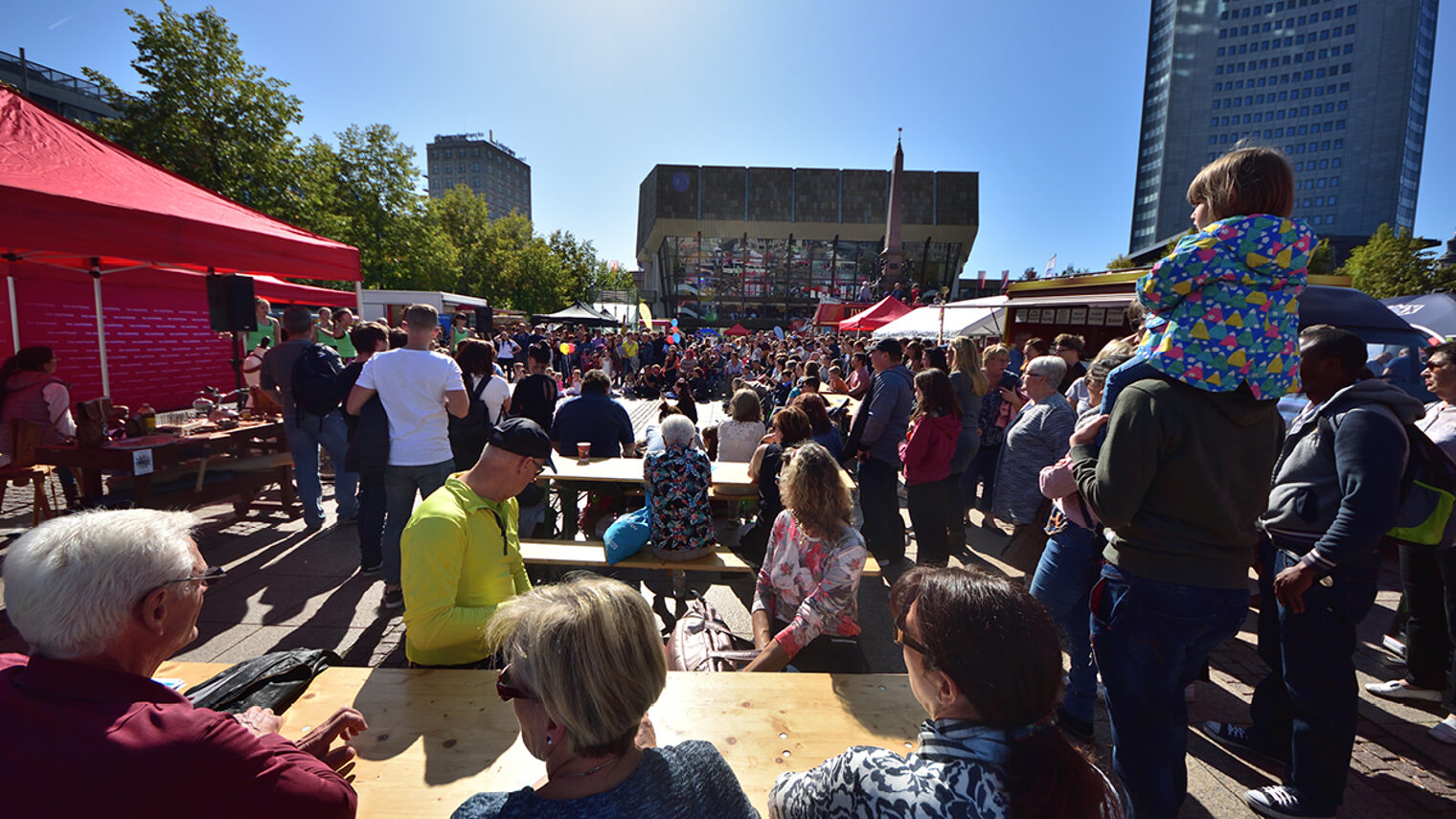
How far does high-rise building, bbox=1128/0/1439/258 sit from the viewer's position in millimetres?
82375

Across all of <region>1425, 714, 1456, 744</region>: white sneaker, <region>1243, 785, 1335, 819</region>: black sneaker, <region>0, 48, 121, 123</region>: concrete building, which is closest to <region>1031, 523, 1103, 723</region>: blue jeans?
<region>1243, 785, 1335, 819</region>: black sneaker

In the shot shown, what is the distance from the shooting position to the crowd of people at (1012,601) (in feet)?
3.65

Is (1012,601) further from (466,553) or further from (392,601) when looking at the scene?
(392,601)

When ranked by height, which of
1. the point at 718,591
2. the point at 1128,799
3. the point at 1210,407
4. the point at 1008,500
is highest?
the point at 1210,407

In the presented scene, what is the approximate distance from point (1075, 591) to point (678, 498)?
2.26 metres

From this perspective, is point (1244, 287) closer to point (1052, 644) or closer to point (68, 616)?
point (1052, 644)

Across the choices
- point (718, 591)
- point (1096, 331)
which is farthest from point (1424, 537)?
point (1096, 331)

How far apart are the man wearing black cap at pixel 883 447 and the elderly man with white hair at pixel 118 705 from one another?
4512mm

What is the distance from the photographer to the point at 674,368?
57.8 feet

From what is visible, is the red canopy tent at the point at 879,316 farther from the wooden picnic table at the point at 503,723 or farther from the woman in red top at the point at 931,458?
the wooden picnic table at the point at 503,723

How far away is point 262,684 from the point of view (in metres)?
1.89

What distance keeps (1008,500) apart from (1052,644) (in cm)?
317

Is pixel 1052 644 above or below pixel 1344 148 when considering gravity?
below

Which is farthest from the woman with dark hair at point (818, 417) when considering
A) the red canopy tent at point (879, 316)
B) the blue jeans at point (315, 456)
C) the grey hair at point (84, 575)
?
the red canopy tent at point (879, 316)
